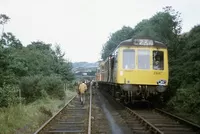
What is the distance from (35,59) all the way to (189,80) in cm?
2097

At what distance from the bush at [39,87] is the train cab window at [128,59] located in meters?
8.28

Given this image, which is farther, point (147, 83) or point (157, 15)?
point (157, 15)

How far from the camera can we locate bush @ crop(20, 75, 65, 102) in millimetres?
26672

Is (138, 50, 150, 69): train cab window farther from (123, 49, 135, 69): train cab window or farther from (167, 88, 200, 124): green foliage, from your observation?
(167, 88, 200, 124): green foliage

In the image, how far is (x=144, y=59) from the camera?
19.9 m

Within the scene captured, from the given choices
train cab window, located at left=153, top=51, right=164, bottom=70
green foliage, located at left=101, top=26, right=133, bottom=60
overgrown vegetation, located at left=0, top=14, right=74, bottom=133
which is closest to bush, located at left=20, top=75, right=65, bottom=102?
overgrown vegetation, located at left=0, top=14, right=74, bottom=133

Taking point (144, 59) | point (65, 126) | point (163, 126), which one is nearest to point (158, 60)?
point (144, 59)

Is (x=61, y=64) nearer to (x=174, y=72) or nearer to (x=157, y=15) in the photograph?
(x=174, y=72)

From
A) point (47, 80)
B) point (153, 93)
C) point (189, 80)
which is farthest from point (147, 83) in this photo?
point (47, 80)

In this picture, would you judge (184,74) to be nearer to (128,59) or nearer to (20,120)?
(128,59)

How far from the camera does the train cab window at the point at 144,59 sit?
64.7ft

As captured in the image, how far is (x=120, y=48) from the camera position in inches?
778

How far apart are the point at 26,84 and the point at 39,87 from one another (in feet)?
Result: 3.07

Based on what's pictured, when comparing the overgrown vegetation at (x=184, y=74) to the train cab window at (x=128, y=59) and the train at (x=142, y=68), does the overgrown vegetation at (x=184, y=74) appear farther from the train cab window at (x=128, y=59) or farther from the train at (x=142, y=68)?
the train cab window at (x=128, y=59)
